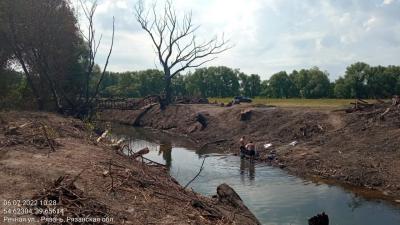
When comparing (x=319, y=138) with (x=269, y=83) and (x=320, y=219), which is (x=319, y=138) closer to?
(x=320, y=219)

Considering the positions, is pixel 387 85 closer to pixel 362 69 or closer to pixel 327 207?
pixel 362 69

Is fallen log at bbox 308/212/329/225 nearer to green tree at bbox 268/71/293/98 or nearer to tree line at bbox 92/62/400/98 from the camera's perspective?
tree line at bbox 92/62/400/98

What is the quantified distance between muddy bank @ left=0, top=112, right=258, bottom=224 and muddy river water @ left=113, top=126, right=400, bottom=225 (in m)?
4.04

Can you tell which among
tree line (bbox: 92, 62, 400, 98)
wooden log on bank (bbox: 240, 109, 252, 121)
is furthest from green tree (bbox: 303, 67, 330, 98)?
wooden log on bank (bbox: 240, 109, 252, 121)

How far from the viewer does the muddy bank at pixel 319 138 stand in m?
23.5

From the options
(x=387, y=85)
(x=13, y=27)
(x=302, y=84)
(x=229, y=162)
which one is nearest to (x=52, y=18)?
(x=13, y=27)

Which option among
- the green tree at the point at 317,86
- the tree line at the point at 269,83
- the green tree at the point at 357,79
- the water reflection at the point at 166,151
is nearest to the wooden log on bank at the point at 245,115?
the water reflection at the point at 166,151

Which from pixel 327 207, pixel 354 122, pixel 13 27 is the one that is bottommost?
pixel 327 207

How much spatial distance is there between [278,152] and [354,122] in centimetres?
614

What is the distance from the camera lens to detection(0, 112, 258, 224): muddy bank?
9.02m

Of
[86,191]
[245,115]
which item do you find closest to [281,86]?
[245,115]

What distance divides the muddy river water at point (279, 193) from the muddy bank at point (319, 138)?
171 centimetres

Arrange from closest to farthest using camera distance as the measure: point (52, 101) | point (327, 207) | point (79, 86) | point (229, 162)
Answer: point (327, 207)
point (229, 162)
point (52, 101)
point (79, 86)

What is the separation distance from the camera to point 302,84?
370ft
